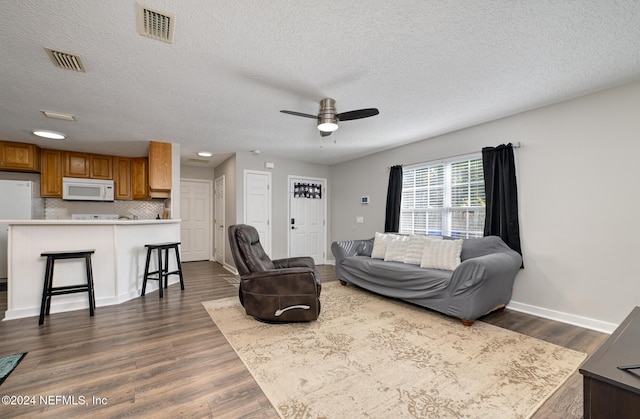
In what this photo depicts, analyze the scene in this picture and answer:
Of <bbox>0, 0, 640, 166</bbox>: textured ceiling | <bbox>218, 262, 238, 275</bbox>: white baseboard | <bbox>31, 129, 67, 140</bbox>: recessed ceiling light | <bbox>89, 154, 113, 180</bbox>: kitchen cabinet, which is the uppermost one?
<bbox>0, 0, 640, 166</bbox>: textured ceiling

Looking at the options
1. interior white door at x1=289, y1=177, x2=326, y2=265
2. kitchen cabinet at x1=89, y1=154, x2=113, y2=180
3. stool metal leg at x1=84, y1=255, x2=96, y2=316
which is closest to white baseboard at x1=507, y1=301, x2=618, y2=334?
interior white door at x1=289, y1=177, x2=326, y2=265

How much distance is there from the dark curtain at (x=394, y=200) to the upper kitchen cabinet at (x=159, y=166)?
3.97m

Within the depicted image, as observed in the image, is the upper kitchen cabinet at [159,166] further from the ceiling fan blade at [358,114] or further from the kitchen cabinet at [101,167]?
the ceiling fan blade at [358,114]

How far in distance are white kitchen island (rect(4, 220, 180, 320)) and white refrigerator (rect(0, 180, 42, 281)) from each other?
2.10 meters

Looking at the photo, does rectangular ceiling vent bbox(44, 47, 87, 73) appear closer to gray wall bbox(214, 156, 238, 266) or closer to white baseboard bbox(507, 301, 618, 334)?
gray wall bbox(214, 156, 238, 266)

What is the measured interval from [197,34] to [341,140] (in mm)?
2906

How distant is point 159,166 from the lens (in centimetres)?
467

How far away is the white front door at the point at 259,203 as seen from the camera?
549 centimetres

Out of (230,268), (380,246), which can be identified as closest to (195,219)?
(230,268)

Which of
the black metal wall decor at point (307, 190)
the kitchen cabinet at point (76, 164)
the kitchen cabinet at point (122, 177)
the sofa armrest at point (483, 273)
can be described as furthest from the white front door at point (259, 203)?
the sofa armrest at point (483, 273)

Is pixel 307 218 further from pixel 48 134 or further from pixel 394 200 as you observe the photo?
pixel 48 134

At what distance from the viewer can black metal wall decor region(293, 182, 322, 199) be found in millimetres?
6180

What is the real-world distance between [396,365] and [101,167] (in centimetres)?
644

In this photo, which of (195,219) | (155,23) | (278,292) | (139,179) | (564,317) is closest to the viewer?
(155,23)
